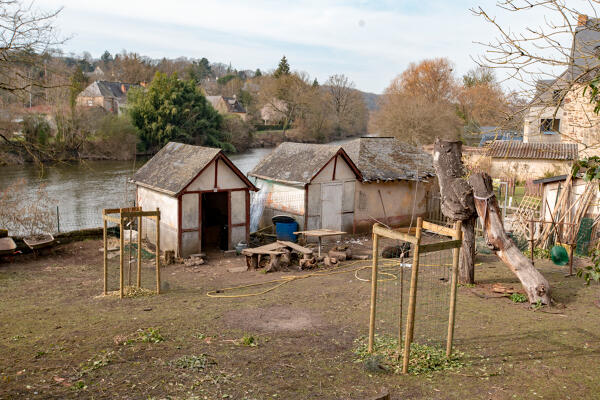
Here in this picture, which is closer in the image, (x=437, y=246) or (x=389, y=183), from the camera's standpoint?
(x=437, y=246)

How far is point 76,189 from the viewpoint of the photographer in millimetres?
31641

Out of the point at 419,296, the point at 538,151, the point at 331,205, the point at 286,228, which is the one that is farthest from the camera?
the point at 538,151

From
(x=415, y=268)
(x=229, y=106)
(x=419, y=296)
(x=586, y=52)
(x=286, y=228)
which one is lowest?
(x=419, y=296)

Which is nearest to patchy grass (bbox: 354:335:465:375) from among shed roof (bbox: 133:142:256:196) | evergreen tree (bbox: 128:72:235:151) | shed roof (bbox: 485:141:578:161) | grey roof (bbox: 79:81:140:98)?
shed roof (bbox: 133:142:256:196)

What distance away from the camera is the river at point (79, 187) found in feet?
78.6

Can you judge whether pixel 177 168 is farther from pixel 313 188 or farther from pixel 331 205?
pixel 331 205

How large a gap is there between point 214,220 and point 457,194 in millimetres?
11296

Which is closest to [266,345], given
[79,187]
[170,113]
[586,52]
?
[586,52]

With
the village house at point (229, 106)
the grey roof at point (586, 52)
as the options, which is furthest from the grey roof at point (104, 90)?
the grey roof at point (586, 52)

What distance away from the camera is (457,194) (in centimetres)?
1104

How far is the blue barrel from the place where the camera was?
1820 centimetres

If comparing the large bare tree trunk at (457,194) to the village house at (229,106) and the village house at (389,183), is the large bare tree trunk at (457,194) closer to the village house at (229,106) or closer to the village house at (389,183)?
the village house at (389,183)

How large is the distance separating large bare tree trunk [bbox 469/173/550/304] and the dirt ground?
72 centimetres

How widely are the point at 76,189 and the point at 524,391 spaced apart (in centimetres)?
3081
